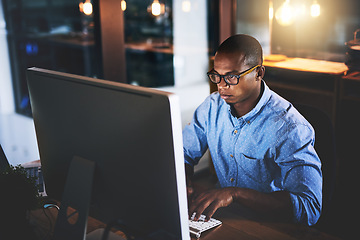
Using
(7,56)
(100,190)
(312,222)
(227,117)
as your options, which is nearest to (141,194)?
(100,190)

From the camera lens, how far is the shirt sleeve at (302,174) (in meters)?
1.29

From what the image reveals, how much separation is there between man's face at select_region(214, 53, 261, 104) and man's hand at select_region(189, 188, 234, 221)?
45cm

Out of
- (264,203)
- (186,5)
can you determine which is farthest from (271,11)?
(264,203)

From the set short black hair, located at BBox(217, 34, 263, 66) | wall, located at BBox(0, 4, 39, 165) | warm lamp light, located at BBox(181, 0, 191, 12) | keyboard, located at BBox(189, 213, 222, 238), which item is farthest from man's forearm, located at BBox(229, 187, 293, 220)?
warm lamp light, located at BBox(181, 0, 191, 12)

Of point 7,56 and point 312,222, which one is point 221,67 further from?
point 7,56

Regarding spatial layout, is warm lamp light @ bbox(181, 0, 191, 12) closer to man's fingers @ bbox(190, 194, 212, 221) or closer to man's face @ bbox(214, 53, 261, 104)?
man's face @ bbox(214, 53, 261, 104)

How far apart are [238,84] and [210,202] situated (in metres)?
0.53

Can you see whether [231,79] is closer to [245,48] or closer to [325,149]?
[245,48]

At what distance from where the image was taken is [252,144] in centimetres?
157

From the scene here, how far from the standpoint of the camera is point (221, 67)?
5.07ft

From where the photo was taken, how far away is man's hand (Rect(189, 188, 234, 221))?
1.22 metres

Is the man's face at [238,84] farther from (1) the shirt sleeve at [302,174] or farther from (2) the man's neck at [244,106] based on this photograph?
(1) the shirt sleeve at [302,174]

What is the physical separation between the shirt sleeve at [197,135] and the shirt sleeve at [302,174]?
41 centimetres

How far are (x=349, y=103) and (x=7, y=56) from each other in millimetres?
2460
